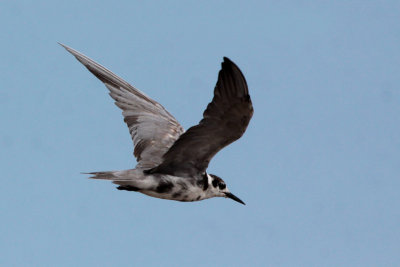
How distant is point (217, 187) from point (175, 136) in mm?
1226

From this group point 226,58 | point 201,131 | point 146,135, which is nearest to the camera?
point 226,58

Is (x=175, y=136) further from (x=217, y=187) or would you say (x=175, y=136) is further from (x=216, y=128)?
(x=216, y=128)

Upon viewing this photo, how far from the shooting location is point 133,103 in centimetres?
1410

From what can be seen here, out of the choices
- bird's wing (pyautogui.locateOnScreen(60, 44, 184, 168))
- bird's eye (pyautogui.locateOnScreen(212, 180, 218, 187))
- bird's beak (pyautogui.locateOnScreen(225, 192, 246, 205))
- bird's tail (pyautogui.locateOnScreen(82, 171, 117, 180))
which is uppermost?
bird's wing (pyautogui.locateOnScreen(60, 44, 184, 168))

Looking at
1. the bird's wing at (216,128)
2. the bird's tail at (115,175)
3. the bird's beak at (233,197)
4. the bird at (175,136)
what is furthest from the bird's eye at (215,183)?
the bird's tail at (115,175)

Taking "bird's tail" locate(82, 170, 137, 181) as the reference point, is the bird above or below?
above

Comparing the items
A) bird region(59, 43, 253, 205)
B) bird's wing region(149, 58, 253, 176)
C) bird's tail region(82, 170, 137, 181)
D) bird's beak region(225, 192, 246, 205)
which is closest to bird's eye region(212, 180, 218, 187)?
bird region(59, 43, 253, 205)

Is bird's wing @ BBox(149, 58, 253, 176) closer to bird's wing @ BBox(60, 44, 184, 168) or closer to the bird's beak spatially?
bird's wing @ BBox(60, 44, 184, 168)

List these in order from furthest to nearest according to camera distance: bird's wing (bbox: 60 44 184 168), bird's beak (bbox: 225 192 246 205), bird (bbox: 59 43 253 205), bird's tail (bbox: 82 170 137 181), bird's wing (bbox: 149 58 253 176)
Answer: bird's beak (bbox: 225 192 246 205), bird's wing (bbox: 60 44 184 168), bird's tail (bbox: 82 170 137 181), bird (bbox: 59 43 253 205), bird's wing (bbox: 149 58 253 176)

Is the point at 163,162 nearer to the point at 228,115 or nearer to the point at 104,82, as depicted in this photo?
the point at 228,115

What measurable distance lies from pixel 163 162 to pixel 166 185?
36 cm

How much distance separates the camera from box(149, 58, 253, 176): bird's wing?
10.5m

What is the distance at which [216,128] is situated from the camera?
11.0 m

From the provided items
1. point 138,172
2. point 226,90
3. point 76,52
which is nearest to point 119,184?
point 138,172
